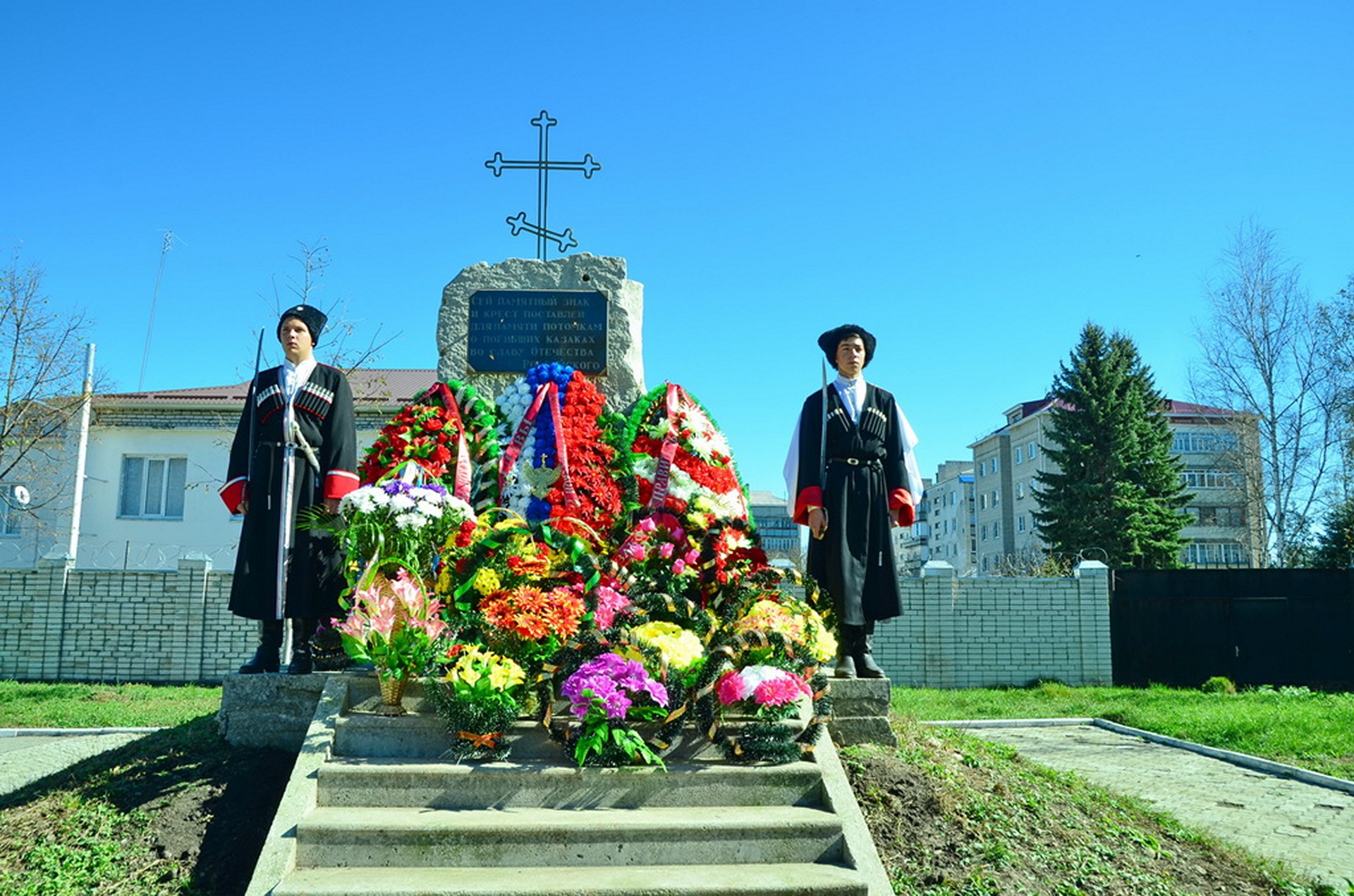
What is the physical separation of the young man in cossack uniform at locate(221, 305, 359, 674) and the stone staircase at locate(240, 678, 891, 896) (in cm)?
105

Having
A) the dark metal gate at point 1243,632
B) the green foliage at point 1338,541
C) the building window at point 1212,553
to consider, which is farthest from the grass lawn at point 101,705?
the building window at point 1212,553

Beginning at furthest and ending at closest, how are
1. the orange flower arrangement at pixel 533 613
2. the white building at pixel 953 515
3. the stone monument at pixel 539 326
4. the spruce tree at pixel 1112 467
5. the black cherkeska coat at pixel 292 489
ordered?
1. the white building at pixel 953 515
2. the spruce tree at pixel 1112 467
3. the stone monument at pixel 539 326
4. the black cherkeska coat at pixel 292 489
5. the orange flower arrangement at pixel 533 613

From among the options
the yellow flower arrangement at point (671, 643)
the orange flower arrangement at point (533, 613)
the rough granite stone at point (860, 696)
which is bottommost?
the rough granite stone at point (860, 696)

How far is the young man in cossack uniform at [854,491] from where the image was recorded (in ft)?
19.1

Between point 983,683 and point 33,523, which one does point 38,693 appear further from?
point 983,683

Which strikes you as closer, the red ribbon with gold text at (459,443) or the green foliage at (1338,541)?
the red ribbon with gold text at (459,443)

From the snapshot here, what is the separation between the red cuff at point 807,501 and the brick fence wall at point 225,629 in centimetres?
846

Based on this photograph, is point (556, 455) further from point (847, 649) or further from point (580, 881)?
point (580, 881)

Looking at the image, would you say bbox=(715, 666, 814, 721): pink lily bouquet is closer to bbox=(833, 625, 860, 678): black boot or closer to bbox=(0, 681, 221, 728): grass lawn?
bbox=(833, 625, 860, 678): black boot

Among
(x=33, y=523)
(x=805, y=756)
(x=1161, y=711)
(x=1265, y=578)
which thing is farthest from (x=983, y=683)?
(x=33, y=523)

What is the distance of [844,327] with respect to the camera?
6258mm

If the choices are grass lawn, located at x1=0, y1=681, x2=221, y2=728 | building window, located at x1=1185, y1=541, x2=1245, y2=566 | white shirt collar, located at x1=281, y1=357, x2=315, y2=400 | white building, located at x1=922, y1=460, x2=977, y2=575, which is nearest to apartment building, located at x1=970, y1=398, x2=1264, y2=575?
building window, located at x1=1185, y1=541, x2=1245, y2=566

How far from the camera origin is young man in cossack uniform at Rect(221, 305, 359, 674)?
5621 mm

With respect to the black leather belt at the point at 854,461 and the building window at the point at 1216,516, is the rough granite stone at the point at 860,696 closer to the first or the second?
the black leather belt at the point at 854,461
